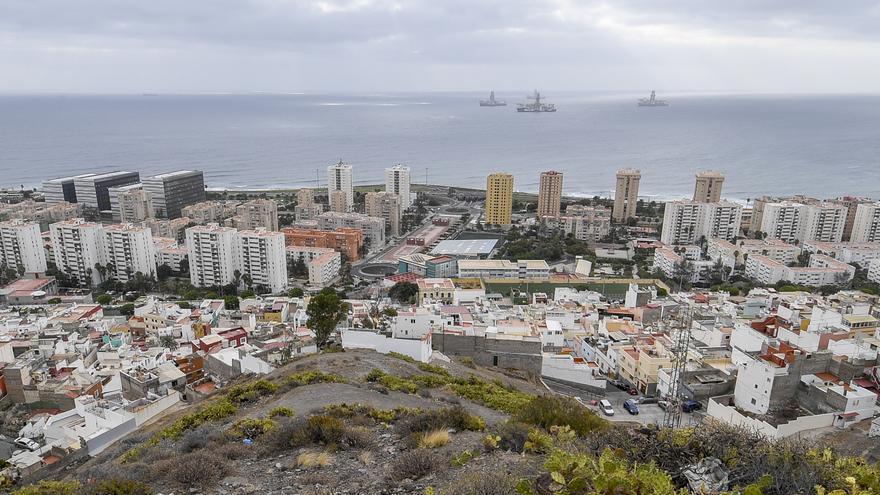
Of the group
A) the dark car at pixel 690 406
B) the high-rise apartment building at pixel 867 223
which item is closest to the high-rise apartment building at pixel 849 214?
the high-rise apartment building at pixel 867 223

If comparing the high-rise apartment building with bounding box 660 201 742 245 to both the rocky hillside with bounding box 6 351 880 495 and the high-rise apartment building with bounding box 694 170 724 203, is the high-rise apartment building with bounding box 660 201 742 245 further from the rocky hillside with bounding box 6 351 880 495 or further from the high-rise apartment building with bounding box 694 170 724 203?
the rocky hillside with bounding box 6 351 880 495

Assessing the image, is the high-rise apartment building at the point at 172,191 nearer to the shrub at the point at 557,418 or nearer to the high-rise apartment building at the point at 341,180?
the high-rise apartment building at the point at 341,180

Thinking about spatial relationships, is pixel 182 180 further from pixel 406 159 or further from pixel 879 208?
pixel 879 208

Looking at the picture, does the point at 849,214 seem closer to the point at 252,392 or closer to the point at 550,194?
the point at 550,194

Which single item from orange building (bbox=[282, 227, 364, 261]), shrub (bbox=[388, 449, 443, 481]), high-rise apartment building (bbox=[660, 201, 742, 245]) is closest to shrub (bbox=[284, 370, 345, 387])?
shrub (bbox=[388, 449, 443, 481])

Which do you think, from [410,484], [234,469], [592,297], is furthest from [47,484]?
[592,297]
